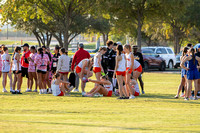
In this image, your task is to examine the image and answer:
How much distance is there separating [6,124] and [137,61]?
8.32 metres

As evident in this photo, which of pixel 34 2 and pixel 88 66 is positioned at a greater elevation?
pixel 34 2

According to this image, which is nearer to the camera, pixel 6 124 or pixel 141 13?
pixel 6 124

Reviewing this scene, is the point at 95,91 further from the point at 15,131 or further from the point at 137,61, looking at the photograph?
the point at 15,131

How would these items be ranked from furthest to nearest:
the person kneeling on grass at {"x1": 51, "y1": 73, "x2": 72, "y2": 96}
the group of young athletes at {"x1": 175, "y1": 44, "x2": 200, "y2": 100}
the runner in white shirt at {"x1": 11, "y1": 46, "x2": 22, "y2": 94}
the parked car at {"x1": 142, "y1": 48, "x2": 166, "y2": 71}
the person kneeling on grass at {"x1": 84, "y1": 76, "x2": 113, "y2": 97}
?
the parked car at {"x1": 142, "y1": 48, "x2": 166, "y2": 71}, the runner in white shirt at {"x1": 11, "y1": 46, "x2": 22, "y2": 94}, the person kneeling on grass at {"x1": 51, "y1": 73, "x2": 72, "y2": 96}, the person kneeling on grass at {"x1": 84, "y1": 76, "x2": 113, "y2": 97}, the group of young athletes at {"x1": 175, "y1": 44, "x2": 200, "y2": 100}

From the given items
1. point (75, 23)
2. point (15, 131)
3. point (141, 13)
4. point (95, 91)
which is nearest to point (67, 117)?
point (15, 131)

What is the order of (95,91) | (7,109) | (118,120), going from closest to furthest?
1. (118,120)
2. (7,109)
3. (95,91)

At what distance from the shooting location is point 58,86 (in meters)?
16.6

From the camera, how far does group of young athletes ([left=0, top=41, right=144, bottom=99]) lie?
14906 millimetres

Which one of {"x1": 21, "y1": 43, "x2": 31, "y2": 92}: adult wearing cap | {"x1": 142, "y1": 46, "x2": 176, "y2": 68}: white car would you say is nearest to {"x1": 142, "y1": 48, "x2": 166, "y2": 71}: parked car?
{"x1": 142, "y1": 46, "x2": 176, "y2": 68}: white car

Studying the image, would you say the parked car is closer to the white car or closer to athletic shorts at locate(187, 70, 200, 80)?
the white car

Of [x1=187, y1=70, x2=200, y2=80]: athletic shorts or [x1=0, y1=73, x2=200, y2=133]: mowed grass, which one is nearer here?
[x1=0, y1=73, x2=200, y2=133]: mowed grass

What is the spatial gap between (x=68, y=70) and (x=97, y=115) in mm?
→ 6584

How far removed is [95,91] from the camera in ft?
53.4

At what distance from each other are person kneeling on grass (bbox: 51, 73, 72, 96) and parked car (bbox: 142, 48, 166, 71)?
70.8ft
